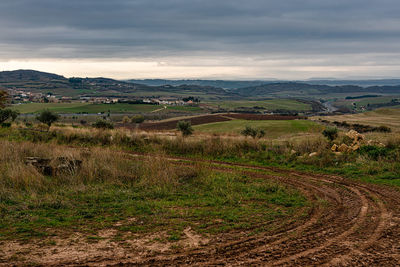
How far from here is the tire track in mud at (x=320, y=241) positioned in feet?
18.6

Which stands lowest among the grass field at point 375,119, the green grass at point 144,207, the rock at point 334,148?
the grass field at point 375,119

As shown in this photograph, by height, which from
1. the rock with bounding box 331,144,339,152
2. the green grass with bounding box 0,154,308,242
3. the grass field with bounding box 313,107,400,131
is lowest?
the grass field with bounding box 313,107,400,131

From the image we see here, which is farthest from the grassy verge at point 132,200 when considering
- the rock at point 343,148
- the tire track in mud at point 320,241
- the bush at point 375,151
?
the rock at point 343,148

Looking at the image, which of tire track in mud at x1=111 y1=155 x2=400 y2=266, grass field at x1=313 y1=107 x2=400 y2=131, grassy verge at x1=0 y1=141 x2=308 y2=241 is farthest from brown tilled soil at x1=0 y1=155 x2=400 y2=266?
grass field at x1=313 y1=107 x2=400 y2=131

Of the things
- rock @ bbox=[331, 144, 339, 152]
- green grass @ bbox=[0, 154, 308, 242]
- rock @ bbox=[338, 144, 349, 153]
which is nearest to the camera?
green grass @ bbox=[0, 154, 308, 242]

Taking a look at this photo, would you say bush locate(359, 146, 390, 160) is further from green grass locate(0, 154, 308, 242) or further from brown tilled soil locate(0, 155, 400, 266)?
brown tilled soil locate(0, 155, 400, 266)

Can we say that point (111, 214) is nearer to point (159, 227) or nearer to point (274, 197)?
point (159, 227)

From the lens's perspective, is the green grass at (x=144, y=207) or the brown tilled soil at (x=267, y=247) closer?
the brown tilled soil at (x=267, y=247)

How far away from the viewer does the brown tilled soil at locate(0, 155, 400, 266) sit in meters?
5.65

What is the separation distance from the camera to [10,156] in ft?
40.6

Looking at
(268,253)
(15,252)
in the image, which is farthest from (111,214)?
(268,253)

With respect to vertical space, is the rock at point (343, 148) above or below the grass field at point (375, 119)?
above

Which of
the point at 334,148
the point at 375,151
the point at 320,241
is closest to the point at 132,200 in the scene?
the point at 320,241

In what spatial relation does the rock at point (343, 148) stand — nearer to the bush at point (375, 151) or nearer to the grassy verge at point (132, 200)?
the bush at point (375, 151)
